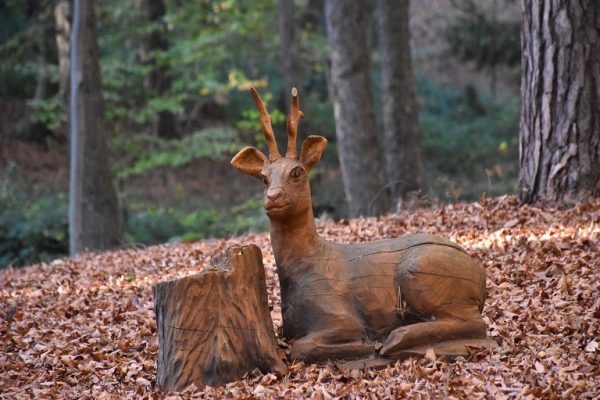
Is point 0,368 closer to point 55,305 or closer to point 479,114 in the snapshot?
point 55,305

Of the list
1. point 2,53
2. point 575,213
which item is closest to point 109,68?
point 2,53

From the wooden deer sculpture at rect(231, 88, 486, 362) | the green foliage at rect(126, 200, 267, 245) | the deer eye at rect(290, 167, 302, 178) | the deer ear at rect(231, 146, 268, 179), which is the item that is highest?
the deer ear at rect(231, 146, 268, 179)

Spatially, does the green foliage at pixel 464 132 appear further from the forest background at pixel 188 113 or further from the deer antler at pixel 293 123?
the deer antler at pixel 293 123

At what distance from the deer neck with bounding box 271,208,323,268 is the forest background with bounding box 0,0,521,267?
9659 mm

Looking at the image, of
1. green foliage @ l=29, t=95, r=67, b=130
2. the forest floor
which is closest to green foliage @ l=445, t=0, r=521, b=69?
green foliage @ l=29, t=95, r=67, b=130

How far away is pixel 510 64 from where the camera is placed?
24.1m

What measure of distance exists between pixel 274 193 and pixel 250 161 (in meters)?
0.45

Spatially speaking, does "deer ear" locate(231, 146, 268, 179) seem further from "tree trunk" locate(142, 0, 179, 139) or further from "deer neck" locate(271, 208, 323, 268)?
"tree trunk" locate(142, 0, 179, 139)

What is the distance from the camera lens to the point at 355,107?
14.2m

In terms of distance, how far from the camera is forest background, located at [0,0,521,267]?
64.2 ft

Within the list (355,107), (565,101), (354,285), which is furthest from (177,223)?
(354,285)

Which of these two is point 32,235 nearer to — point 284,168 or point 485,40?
point 284,168

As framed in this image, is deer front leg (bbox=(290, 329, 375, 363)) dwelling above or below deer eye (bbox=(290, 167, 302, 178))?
below

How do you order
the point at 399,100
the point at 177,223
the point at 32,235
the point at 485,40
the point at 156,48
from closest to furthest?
the point at 399,100, the point at 32,235, the point at 177,223, the point at 156,48, the point at 485,40
